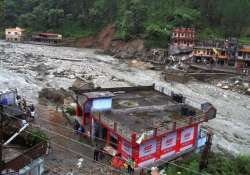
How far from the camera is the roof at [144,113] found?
831 inches

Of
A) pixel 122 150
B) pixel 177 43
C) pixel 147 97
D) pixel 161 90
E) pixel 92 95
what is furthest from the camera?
pixel 177 43

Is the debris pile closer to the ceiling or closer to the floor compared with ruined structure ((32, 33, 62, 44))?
closer to the floor

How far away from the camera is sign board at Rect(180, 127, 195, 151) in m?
22.9

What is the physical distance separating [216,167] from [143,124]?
5141 mm

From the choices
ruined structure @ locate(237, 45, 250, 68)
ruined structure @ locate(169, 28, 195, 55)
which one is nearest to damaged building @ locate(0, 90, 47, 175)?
ruined structure @ locate(237, 45, 250, 68)

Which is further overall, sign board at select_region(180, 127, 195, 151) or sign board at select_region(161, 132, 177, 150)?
sign board at select_region(180, 127, 195, 151)

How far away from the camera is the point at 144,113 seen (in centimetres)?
2377

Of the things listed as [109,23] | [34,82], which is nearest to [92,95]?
[34,82]

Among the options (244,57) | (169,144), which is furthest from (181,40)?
(169,144)

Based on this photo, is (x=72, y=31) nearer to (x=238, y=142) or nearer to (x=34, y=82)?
(x=34, y=82)

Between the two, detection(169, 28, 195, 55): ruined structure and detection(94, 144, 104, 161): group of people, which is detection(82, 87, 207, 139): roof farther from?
detection(169, 28, 195, 55): ruined structure

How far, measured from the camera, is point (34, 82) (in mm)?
46781

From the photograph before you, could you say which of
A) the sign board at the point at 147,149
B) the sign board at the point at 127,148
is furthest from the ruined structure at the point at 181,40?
the sign board at the point at 127,148

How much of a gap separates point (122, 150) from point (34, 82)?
29200mm
